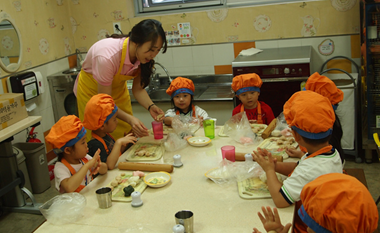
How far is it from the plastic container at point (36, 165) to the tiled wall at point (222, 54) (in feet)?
5.38

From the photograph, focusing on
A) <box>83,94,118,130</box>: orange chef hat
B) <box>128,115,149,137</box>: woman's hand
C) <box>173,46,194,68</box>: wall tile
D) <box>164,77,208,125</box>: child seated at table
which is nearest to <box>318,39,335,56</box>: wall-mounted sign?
<box>173,46,194,68</box>: wall tile

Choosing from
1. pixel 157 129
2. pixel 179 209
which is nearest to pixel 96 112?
pixel 157 129

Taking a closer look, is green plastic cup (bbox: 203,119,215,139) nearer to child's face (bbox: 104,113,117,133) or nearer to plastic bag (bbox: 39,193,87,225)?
child's face (bbox: 104,113,117,133)

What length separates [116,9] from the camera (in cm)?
429

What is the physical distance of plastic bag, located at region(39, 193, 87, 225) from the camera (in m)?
1.53

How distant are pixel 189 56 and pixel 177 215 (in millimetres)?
2975

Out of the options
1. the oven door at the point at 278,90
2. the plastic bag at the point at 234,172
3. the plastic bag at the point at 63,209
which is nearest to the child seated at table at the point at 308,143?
the plastic bag at the point at 234,172

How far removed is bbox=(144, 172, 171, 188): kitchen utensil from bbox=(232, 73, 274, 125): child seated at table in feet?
4.12

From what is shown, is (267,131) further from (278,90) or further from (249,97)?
(278,90)

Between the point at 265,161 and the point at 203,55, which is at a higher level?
the point at 203,55

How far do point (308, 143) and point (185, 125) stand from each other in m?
1.07

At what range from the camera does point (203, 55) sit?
4.15m

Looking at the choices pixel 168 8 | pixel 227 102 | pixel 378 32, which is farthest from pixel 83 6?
pixel 378 32

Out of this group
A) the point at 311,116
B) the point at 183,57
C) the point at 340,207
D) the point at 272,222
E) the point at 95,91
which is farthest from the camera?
the point at 183,57
